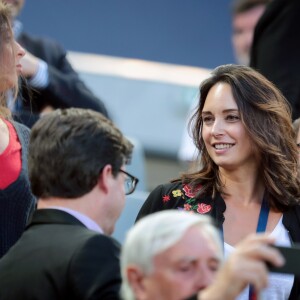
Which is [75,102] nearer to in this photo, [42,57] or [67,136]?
[42,57]

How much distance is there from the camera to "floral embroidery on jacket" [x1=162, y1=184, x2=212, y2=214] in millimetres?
4258

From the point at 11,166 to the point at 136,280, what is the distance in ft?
4.27

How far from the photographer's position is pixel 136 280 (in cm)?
274

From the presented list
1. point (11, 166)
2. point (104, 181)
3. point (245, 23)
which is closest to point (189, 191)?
point (11, 166)

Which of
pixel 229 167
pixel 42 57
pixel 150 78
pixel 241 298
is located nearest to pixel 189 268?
pixel 241 298

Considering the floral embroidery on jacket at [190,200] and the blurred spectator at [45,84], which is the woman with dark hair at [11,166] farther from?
the blurred spectator at [45,84]

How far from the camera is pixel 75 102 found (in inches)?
219

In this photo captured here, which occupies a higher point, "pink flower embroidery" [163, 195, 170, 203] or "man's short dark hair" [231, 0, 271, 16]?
"man's short dark hair" [231, 0, 271, 16]

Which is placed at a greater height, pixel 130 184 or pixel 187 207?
pixel 130 184

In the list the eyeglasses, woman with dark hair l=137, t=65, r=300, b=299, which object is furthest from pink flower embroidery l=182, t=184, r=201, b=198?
the eyeglasses

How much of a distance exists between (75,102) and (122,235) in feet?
2.36

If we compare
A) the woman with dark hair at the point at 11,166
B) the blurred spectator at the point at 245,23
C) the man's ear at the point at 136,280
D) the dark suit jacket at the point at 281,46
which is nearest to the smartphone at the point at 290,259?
the man's ear at the point at 136,280

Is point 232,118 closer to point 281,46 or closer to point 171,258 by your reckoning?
point 281,46

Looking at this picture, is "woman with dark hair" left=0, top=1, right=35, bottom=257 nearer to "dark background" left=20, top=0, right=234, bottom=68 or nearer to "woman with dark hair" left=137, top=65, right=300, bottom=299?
"woman with dark hair" left=137, top=65, right=300, bottom=299
